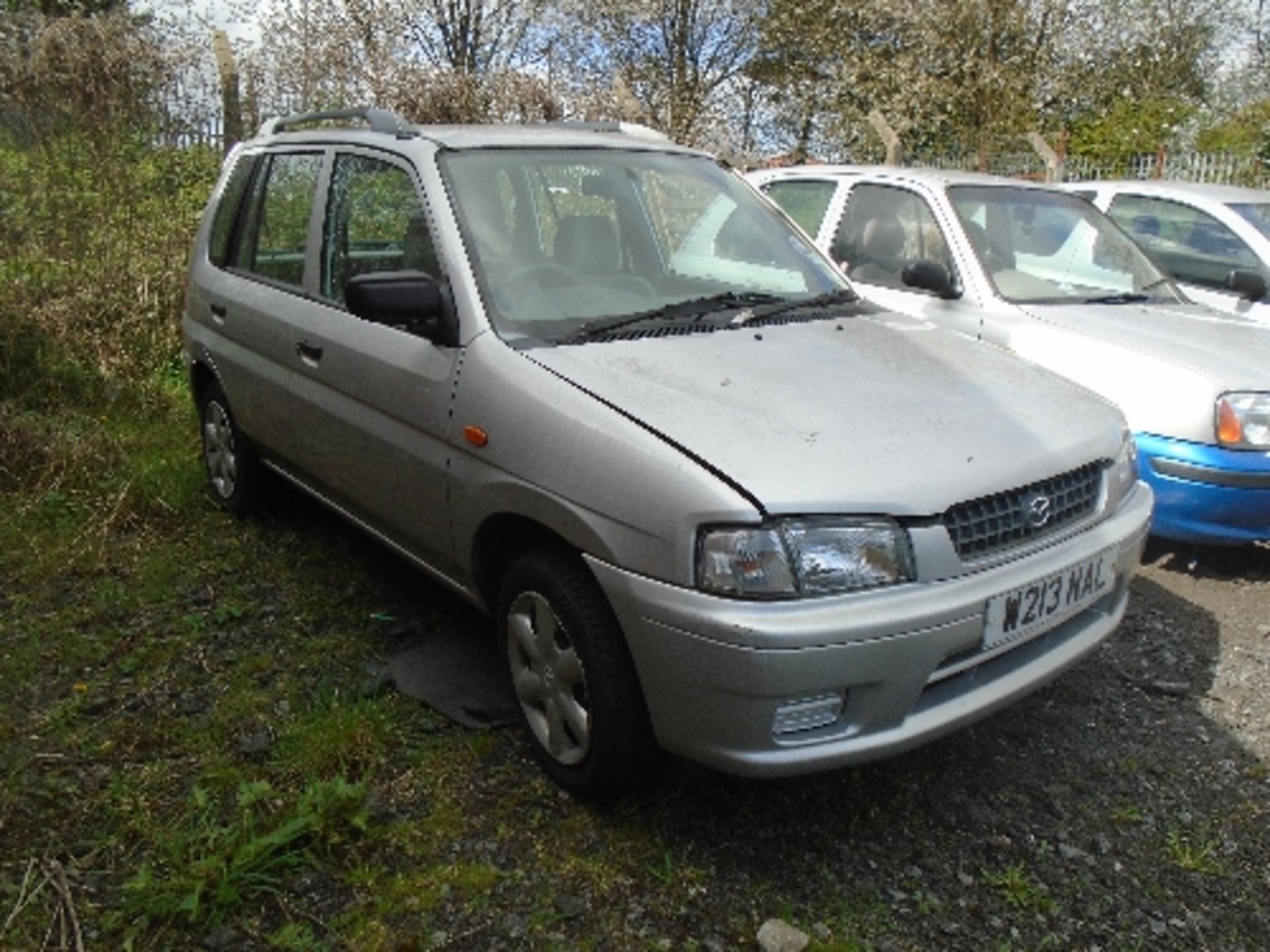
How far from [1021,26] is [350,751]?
A: 19579 millimetres

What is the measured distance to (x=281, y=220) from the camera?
4160 mm

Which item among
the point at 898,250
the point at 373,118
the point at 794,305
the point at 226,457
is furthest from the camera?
the point at 898,250

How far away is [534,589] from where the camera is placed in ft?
9.00

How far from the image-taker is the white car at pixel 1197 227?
6.48 meters

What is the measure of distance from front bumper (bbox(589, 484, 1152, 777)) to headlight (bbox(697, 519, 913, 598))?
35 mm

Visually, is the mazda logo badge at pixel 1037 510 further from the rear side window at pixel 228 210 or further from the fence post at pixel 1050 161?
the fence post at pixel 1050 161

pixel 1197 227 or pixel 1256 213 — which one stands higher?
pixel 1256 213

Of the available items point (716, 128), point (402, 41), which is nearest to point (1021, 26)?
point (716, 128)

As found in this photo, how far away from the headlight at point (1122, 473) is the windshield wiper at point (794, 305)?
1.01 m

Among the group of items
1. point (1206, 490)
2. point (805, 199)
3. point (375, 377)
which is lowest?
point (1206, 490)

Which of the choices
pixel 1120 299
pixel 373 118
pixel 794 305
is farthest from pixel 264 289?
pixel 1120 299

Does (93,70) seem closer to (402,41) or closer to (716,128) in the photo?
(402,41)

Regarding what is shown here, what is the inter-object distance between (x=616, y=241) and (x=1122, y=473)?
5.68 ft

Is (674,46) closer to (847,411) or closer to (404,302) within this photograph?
(404,302)
